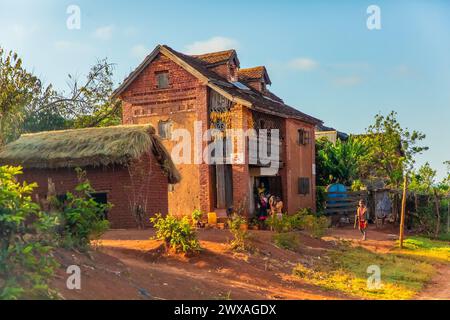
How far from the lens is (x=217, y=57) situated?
2575cm

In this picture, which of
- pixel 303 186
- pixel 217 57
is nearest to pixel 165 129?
pixel 217 57

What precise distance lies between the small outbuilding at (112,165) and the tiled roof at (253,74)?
9559 mm

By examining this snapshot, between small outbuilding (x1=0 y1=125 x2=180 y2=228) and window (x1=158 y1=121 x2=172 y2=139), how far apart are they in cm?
477

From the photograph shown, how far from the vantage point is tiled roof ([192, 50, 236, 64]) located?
995 inches

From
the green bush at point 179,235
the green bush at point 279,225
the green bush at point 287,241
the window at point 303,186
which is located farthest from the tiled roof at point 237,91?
the green bush at point 179,235

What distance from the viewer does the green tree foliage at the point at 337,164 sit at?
30.4 m

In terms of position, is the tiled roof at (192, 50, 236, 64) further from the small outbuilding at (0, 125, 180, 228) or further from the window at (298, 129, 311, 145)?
the small outbuilding at (0, 125, 180, 228)

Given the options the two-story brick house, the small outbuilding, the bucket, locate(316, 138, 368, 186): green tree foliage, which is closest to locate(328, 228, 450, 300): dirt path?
the two-story brick house

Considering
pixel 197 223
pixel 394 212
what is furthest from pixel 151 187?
pixel 394 212

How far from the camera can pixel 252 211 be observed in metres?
24.4

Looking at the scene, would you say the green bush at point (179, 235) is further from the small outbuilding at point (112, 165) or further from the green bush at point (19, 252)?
the green bush at point (19, 252)

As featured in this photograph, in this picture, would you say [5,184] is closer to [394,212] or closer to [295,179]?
[295,179]

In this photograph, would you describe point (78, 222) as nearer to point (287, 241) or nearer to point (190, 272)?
point (190, 272)
